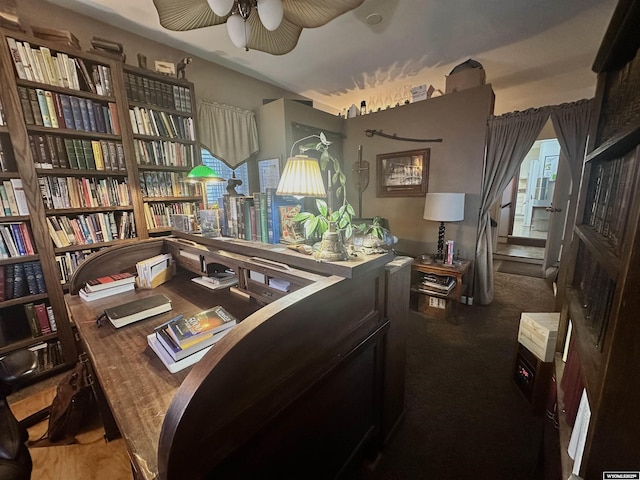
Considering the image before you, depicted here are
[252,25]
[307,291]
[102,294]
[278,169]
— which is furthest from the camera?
[278,169]

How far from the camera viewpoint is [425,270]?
9.06ft

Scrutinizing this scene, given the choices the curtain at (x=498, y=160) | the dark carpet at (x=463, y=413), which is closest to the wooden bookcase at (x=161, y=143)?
the dark carpet at (x=463, y=413)

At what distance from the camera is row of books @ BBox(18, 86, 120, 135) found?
1737 millimetres

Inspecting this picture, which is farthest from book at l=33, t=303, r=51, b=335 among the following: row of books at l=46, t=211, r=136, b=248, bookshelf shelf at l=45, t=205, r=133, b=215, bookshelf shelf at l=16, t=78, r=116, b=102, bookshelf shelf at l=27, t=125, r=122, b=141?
bookshelf shelf at l=16, t=78, r=116, b=102

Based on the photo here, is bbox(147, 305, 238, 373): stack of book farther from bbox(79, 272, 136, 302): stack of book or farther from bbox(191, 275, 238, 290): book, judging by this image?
bbox(79, 272, 136, 302): stack of book

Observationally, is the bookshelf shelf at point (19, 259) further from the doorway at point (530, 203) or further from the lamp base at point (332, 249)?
the doorway at point (530, 203)

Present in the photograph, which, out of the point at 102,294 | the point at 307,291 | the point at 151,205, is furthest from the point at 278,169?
the point at 307,291

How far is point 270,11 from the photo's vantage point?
122cm

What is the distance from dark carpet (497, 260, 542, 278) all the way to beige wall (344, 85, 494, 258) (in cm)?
194

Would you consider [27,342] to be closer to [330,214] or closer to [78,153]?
[78,153]

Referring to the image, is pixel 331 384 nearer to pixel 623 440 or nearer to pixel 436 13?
pixel 623 440

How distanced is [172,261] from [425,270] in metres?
2.42

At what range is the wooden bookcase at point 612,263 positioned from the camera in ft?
1.67

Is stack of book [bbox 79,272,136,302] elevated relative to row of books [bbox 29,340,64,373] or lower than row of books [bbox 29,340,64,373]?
elevated
